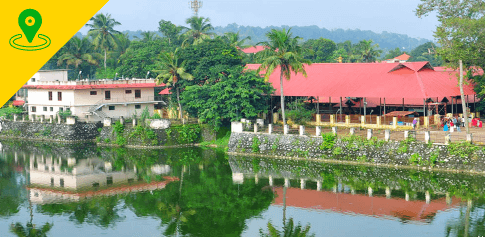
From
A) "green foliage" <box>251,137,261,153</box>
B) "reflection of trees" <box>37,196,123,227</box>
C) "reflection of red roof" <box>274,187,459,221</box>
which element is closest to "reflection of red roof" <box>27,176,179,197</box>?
"reflection of trees" <box>37,196,123,227</box>

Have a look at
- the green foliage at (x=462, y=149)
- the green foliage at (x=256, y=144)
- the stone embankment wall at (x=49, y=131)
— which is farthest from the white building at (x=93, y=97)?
the green foliage at (x=462, y=149)

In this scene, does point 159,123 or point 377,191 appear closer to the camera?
point 377,191

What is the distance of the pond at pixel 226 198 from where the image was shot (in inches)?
876

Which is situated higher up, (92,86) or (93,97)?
(92,86)

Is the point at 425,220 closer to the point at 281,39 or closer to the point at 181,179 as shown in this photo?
the point at 181,179

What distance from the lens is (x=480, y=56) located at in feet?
110

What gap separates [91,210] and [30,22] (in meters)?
15.7

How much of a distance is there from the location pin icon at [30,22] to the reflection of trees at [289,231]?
42.7ft

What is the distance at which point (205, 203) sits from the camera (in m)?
26.2

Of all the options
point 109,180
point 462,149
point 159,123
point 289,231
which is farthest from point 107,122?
point 462,149

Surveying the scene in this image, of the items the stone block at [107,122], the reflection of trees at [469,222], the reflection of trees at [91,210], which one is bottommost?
the reflection of trees at [469,222]

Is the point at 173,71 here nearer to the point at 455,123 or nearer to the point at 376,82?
the point at 376,82

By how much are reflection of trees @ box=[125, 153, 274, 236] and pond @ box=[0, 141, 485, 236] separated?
47 millimetres

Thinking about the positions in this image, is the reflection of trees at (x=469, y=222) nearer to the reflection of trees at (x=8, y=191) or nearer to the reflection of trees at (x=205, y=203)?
the reflection of trees at (x=205, y=203)
